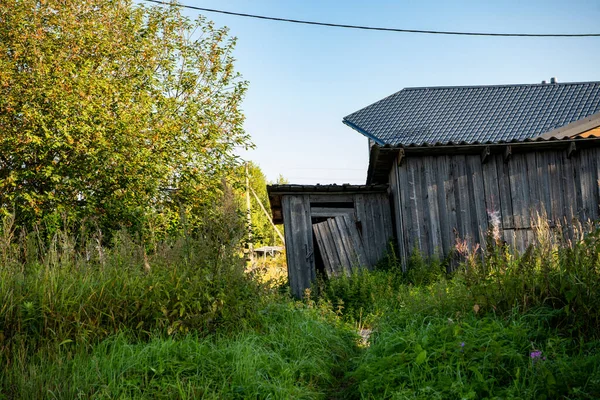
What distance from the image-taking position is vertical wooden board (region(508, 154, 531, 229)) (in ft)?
35.7

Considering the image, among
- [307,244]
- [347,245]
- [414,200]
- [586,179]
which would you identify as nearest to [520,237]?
[586,179]

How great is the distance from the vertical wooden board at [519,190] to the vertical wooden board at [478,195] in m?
0.56

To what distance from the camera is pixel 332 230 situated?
38.2ft

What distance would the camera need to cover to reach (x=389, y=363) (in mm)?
4910

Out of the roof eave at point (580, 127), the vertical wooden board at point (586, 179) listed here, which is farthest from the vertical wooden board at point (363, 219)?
the roof eave at point (580, 127)

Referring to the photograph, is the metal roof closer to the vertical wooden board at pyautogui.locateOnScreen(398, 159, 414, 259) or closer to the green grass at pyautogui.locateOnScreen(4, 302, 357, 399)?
the vertical wooden board at pyautogui.locateOnScreen(398, 159, 414, 259)

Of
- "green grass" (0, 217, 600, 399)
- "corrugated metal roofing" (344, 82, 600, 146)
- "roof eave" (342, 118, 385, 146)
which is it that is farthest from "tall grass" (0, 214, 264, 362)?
"roof eave" (342, 118, 385, 146)

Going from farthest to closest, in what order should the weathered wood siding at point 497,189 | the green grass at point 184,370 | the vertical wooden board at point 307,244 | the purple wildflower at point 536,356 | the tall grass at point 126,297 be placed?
the vertical wooden board at point 307,244
the weathered wood siding at point 497,189
the tall grass at point 126,297
the green grass at point 184,370
the purple wildflower at point 536,356

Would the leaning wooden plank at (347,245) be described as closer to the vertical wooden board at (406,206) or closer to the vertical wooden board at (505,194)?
the vertical wooden board at (406,206)

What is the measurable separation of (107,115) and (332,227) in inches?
203

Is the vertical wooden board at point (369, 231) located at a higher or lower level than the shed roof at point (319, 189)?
lower

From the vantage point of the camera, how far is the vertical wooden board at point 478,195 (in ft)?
35.7

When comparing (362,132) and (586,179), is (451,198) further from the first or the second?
(362,132)

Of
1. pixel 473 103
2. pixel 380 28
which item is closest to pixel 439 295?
pixel 380 28
